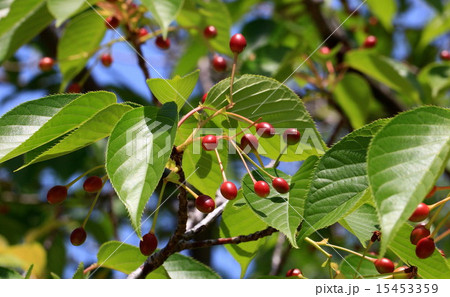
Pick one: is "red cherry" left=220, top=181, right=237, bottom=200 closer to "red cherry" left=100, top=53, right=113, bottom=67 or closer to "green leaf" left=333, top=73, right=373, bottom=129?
"red cherry" left=100, top=53, right=113, bottom=67

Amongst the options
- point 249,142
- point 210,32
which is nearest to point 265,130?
point 249,142

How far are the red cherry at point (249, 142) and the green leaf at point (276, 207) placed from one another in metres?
0.08

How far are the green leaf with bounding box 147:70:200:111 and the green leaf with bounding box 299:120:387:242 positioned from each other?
0.39 m

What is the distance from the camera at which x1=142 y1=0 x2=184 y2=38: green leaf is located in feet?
5.87

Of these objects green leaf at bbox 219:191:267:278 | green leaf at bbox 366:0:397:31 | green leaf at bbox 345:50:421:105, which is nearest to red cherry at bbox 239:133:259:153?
green leaf at bbox 219:191:267:278

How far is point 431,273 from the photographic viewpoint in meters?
1.44

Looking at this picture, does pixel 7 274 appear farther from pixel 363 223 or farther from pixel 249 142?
pixel 363 223

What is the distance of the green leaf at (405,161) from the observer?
0.93m

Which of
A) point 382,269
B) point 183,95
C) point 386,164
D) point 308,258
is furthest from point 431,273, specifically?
point 308,258

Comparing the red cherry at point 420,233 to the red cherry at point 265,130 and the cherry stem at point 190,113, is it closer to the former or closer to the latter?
the red cherry at point 265,130

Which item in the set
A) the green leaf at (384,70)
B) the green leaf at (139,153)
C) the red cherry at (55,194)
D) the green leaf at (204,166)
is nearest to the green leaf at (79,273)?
the red cherry at (55,194)

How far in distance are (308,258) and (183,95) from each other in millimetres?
2970

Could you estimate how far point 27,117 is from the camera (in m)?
1.40

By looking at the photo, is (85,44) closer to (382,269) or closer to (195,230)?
(195,230)
